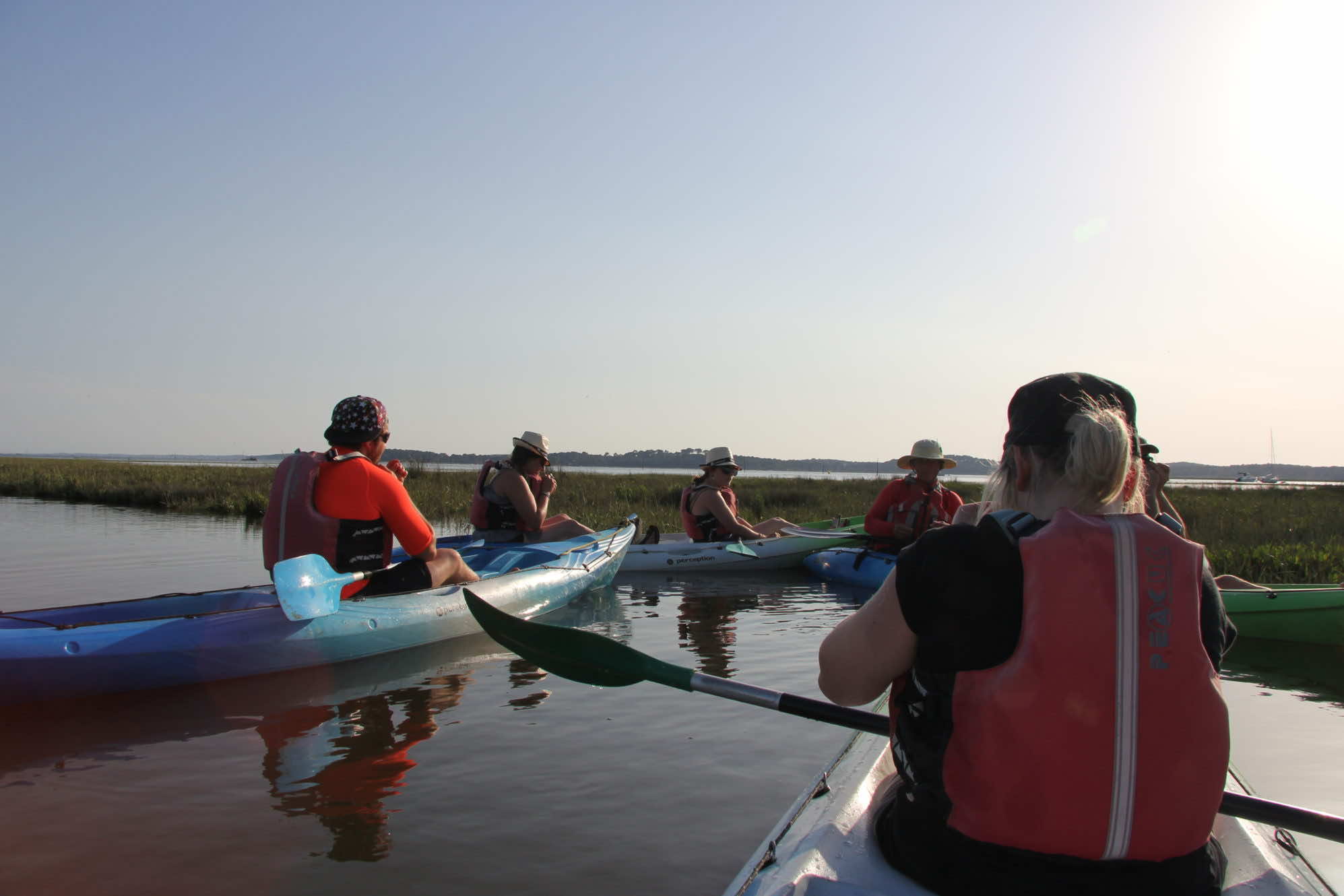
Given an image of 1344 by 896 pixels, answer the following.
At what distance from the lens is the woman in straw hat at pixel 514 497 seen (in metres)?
9.80

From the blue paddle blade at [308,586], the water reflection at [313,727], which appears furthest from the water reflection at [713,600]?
the blue paddle blade at [308,586]

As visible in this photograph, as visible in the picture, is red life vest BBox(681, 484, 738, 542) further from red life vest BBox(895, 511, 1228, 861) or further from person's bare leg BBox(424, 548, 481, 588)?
red life vest BBox(895, 511, 1228, 861)

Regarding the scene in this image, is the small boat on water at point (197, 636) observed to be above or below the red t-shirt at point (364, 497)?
below

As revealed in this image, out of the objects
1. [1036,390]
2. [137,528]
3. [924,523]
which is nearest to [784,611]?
[924,523]

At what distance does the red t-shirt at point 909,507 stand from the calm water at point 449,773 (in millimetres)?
3434

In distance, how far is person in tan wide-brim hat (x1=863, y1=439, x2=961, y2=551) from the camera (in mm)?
10195

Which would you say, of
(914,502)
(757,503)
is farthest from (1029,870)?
(757,503)

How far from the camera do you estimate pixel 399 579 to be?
673 cm

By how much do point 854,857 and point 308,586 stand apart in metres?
4.44

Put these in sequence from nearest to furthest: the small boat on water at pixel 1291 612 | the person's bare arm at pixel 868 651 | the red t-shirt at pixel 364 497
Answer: the person's bare arm at pixel 868 651, the red t-shirt at pixel 364 497, the small boat on water at pixel 1291 612

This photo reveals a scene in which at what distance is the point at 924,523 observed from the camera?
10328 mm

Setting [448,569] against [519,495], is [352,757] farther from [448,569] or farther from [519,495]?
[519,495]

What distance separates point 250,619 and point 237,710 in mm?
604

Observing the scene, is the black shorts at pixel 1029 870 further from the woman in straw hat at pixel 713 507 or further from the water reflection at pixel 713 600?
the woman in straw hat at pixel 713 507
